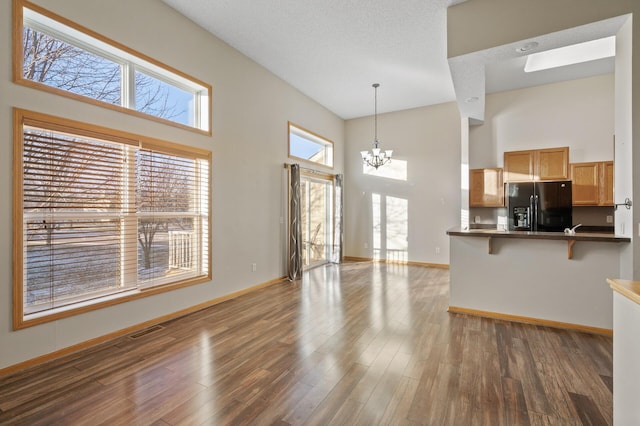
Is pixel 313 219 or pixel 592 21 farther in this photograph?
pixel 313 219

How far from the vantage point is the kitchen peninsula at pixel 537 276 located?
3.17 metres

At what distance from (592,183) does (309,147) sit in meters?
5.35

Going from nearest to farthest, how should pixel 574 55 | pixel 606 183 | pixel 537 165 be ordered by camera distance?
pixel 574 55 < pixel 606 183 < pixel 537 165

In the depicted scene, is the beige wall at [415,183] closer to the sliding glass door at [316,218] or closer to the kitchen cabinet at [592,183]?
the sliding glass door at [316,218]

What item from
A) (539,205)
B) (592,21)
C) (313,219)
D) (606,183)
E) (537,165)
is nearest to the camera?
(592,21)

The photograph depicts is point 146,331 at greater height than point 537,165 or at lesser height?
lesser

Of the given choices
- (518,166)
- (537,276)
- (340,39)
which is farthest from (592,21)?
(518,166)

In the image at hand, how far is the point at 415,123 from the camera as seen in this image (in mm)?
7121

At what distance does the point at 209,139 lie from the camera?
4082 mm

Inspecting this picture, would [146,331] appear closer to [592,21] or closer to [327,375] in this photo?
[327,375]

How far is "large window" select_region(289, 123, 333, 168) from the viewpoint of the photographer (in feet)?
19.8

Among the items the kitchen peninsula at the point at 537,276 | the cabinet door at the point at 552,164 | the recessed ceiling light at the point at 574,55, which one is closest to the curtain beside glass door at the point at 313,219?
the kitchen peninsula at the point at 537,276

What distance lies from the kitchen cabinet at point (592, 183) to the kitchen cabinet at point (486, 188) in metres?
1.15

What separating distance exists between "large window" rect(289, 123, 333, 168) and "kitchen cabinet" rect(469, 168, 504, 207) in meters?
3.23
